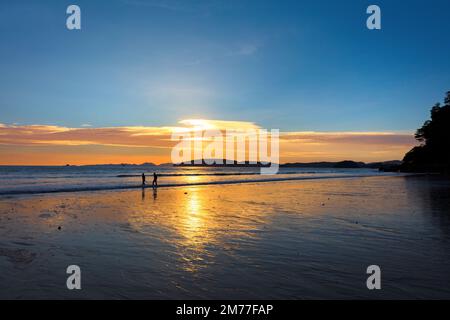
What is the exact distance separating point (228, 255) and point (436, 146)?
11318cm

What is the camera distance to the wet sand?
693 cm

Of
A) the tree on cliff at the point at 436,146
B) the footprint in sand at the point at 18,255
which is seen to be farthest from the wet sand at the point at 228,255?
the tree on cliff at the point at 436,146

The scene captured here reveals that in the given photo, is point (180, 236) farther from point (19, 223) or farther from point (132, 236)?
point (19, 223)

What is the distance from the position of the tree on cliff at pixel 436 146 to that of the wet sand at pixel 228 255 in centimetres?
9664

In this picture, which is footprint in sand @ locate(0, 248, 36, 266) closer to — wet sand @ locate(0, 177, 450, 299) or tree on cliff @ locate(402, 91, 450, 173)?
wet sand @ locate(0, 177, 450, 299)

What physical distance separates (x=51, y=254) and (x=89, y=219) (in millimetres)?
7248

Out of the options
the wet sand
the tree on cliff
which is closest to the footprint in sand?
the wet sand

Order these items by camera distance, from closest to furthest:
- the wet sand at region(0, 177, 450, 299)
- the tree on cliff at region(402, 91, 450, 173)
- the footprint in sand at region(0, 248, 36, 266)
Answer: the wet sand at region(0, 177, 450, 299) < the footprint in sand at region(0, 248, 36, 266) < the tree on cliff at region(402, 91, 450, 173)

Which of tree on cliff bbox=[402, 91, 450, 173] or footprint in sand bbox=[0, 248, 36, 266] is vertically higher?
tree on cliff bbox=[402, 91, 450, 173]

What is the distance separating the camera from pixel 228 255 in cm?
965

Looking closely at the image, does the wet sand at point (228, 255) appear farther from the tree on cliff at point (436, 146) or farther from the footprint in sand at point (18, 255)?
the tree on cliff at point (436, 146)

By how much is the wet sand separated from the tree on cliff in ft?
317

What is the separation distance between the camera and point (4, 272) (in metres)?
8.11
